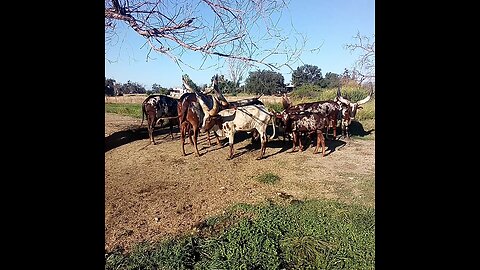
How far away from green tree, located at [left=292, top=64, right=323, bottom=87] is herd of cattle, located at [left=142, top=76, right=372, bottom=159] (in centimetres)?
41

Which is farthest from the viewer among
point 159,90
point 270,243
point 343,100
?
point 343,100

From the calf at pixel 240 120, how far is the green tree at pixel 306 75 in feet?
2.24

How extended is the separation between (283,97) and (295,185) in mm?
802

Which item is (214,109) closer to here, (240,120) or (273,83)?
(240,120)

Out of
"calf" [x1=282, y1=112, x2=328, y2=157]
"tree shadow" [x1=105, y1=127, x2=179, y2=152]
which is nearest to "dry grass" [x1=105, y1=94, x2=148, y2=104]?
"tree shadow" [x1=105, y1=127, x2=179, y2=152]

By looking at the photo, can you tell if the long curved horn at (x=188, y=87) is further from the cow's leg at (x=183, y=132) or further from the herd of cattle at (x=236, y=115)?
the cow's leg at (x=183, y=132)

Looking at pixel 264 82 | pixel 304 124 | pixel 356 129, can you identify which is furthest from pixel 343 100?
pixel 264 82

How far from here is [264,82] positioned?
7.23 ft

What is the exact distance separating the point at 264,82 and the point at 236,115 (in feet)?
2.51

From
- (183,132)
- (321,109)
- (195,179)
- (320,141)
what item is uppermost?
(321,109)

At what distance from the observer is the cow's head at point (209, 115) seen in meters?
2.72
